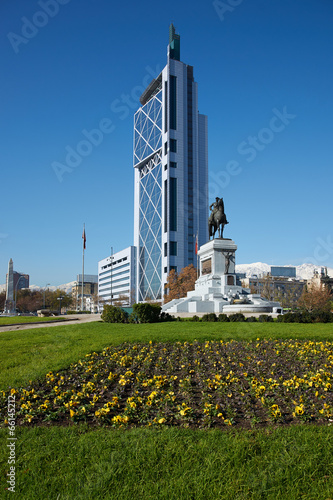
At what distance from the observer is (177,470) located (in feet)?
13.8

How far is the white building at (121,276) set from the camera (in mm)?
140000

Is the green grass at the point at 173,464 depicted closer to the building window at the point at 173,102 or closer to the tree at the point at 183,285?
the tree at the point at 183,285

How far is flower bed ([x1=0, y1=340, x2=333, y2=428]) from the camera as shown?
5859 millimetres

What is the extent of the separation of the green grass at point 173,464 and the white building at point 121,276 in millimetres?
121136

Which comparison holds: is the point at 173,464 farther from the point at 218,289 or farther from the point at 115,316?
the point at 218,289

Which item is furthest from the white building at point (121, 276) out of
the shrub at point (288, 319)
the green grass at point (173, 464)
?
the green grass at point (173, 464)

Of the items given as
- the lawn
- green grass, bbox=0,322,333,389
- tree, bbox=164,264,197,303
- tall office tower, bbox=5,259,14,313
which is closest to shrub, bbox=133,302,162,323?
green grass, bbox=0,322,333,389

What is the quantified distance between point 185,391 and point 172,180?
371 ft

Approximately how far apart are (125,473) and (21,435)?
1847 millimetres

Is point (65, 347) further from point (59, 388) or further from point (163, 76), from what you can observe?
point (163, 76)

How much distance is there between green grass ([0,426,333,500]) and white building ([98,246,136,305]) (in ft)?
397

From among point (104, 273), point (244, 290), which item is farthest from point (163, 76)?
point (244, 290)

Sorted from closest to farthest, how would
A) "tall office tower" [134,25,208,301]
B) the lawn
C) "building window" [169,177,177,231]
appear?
the lawn → "building window" [169,177,177,231] → "tall office tower" [134,25,208,301]

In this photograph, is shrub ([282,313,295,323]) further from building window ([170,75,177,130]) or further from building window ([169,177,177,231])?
building window ([170,75,177,130])
